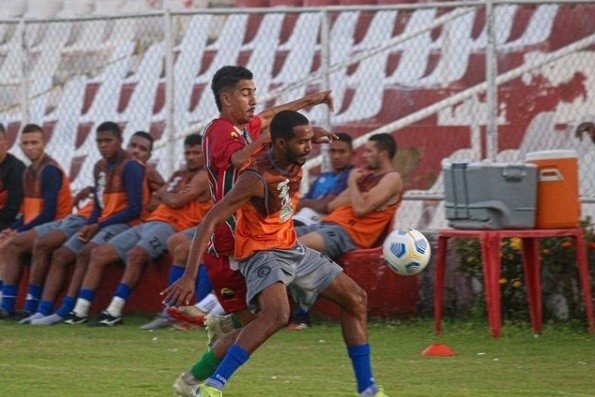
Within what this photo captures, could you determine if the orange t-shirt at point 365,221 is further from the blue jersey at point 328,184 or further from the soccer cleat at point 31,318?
the soccer cleat at point 31,318

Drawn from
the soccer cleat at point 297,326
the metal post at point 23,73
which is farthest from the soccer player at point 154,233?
the metal post at point 23,73

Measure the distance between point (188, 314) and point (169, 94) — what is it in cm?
303

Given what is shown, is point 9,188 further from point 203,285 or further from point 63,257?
point 203,285

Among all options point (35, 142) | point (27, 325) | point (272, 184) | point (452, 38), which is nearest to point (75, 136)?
point (35, 142)

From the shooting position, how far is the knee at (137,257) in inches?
534

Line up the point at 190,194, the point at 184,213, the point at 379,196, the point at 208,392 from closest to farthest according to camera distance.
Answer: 1. the point at 208,392
2. the point at 379,196
3. the point at 190,194
4. the point at 184,213

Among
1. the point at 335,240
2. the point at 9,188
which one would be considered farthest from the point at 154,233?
the point at 9,188

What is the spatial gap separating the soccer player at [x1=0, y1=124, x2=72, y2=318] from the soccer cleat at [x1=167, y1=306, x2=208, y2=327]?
222 cm

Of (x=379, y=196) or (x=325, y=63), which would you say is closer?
(x=379, y=196)

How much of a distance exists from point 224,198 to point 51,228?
6485 millimetres

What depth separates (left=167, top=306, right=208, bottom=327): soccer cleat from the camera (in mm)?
12797

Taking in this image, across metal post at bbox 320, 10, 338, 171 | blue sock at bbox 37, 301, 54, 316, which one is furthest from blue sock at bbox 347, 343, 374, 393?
blue sock at bbox 37, 301, 54, 316

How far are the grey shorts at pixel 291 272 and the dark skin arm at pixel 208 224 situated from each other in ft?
1.01

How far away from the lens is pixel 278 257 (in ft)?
27.3
